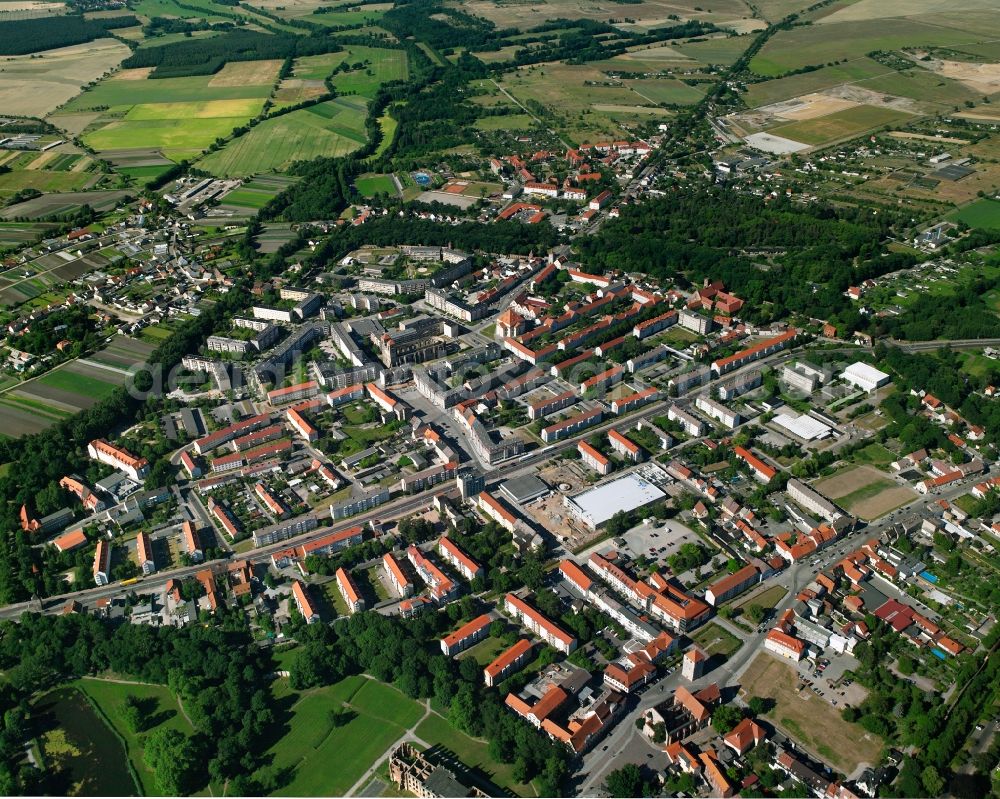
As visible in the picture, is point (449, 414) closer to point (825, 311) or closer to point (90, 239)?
point (825, 311)

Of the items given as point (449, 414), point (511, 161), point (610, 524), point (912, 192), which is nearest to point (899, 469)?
point (610, 524)

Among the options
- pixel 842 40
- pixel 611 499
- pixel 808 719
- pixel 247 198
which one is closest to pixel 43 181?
pixel 247 198

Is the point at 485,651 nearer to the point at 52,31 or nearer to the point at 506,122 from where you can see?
the point at 506,122

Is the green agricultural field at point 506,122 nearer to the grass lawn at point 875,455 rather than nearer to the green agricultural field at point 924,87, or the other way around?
the green agricultural field at point 924,87

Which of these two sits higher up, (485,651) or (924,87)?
(924,87)

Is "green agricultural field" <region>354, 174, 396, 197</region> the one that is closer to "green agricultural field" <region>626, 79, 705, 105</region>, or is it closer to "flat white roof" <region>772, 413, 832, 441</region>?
"green agricultural field" <region>626, 79, 705, 105</region>

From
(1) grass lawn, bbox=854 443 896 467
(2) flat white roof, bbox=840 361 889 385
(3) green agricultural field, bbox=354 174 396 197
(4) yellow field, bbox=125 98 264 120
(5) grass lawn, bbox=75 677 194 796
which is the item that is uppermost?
(4) yellow field, bbox=125 98 264 120

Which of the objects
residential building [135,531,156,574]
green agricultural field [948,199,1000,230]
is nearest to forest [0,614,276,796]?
residential building [135,531,156,574]
